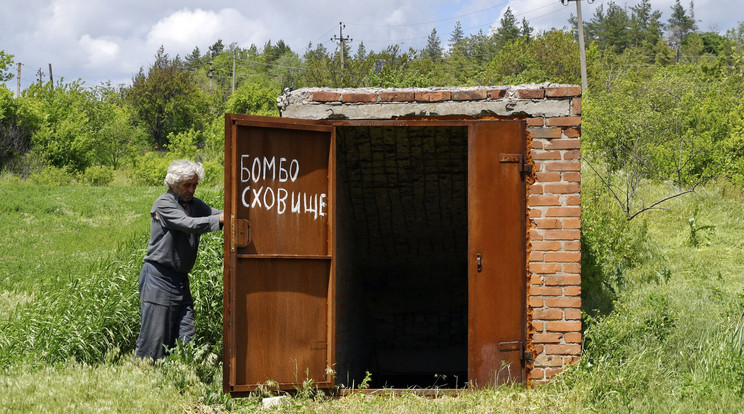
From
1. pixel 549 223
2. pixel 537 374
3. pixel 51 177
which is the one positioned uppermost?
A: pixel 51 177

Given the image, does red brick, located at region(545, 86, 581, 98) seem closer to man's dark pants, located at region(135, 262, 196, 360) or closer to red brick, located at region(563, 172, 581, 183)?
red brick, located at region(563, 172, 581, 183)

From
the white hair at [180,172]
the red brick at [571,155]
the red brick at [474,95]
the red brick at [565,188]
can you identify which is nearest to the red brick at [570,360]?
the red brick at [565,188]

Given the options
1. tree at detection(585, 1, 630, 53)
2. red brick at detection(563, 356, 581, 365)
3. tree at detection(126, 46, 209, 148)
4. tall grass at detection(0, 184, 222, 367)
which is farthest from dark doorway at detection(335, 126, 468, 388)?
tree at detection(585, 1, 630, 53)

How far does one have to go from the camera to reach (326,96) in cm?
602

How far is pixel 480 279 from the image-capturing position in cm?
584

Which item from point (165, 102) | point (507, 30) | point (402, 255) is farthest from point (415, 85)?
point (507, 30)

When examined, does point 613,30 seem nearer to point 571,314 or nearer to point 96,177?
point 96,177

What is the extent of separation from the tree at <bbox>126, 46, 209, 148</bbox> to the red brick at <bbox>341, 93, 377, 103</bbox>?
49.4 metres

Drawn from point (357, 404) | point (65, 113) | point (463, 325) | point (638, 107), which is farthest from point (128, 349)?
point (65, 113)

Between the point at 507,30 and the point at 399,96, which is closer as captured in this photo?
the point at 399,96

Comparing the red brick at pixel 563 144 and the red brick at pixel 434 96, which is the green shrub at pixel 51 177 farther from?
the red brick at pixel 563 144

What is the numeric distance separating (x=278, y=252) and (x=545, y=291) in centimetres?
218

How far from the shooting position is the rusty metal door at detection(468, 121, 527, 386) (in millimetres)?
5828

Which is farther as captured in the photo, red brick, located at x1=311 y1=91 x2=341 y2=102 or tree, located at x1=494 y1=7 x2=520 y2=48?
tree, located at x1=494 y1=7 x2=520 y2=48
